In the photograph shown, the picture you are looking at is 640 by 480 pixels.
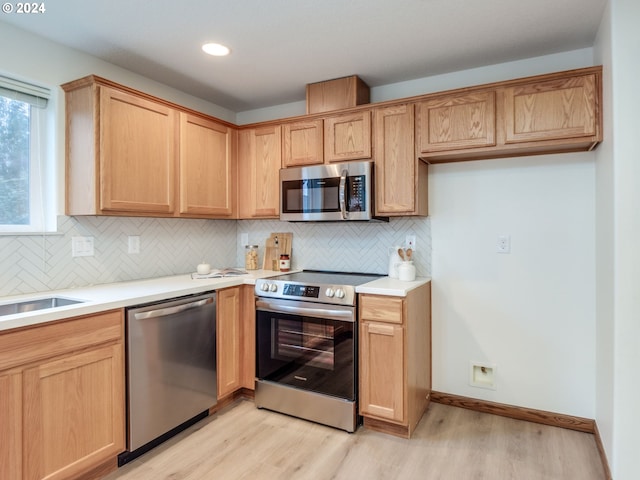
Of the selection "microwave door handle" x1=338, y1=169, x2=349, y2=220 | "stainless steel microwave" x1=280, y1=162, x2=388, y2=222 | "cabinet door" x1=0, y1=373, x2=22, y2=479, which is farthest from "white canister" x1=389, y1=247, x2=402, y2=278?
"cabinet door" x1=0, y1=373, x2=22, y2=479

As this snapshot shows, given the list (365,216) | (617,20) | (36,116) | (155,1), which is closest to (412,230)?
(365,216)

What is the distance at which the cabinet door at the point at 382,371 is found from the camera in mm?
2295

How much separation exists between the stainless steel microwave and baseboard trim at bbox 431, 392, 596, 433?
1446mm

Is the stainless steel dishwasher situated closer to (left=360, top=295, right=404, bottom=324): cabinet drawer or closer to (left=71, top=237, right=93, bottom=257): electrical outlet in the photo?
(left=71, top=237, right=93, bottom=257): electrical outlet

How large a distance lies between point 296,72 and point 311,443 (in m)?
2.52

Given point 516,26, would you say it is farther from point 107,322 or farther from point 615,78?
point 107,322

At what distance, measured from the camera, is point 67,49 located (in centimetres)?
235

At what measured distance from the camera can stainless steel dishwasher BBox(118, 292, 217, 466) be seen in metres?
2.06

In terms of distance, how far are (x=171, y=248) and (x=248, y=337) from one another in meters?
0.96

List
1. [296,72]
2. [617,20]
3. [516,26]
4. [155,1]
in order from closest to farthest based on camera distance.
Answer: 1. [617,20]
2. [155,1]
3. [516,26]
4. [296,72]

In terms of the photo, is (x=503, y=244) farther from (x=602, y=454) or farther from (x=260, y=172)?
(x=260, y=172)

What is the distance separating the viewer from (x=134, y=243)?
274 centimetres

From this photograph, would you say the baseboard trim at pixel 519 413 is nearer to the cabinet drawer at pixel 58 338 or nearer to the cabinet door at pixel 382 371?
the cabinet door at pixel 382 371

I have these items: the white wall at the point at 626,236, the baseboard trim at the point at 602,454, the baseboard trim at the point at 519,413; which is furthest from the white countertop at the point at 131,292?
the baseboard trim at the point at 602,454
